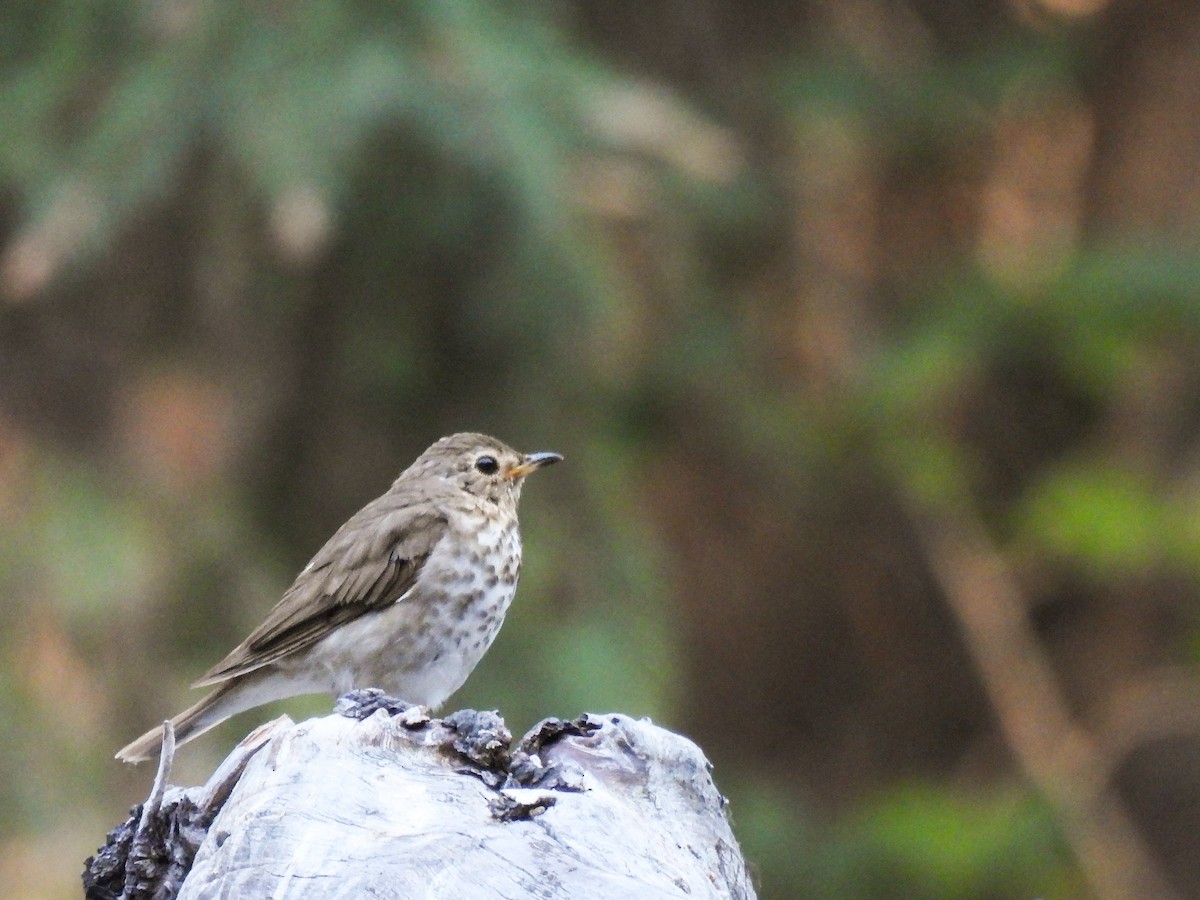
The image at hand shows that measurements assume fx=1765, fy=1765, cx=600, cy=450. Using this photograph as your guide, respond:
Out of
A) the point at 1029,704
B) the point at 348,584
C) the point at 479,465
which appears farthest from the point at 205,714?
the point at 1029,704

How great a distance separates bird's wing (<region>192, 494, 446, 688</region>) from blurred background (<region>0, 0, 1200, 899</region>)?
1.11 meters

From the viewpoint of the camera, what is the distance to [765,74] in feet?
24.7

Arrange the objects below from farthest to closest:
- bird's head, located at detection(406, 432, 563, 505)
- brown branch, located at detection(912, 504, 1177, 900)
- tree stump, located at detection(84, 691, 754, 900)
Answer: brown branch, located at detection(912, 504, 1177, 900) < bird's head, located at detection(406, 432, 563, 505) < tree stump, located at detection(84, 691, 754, 900)

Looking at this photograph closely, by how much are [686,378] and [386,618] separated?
9.73ft

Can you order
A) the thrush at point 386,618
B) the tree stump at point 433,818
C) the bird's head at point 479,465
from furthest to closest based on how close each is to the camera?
the bird's head at point 479,465
the thrush at point 386,618
the tree stump at point 433,818

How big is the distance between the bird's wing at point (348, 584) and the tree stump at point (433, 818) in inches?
46.9

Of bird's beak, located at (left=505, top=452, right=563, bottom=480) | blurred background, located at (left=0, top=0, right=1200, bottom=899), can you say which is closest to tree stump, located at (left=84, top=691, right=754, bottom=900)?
bird's beak, located at (left=505, top=452, right=563, bottom=480)

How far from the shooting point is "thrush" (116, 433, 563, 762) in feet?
13.4

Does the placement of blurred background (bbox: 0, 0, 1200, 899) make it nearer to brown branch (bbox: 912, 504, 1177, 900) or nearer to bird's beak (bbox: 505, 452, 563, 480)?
brown branch (bbox: 912, 504, 1177, 900)

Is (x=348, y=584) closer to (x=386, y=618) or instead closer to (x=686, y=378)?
(x=386, y=618)

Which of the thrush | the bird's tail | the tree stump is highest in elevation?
the thrush

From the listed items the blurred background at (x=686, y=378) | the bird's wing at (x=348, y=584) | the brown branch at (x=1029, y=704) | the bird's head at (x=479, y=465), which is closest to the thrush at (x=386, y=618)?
the bird's wing at (x=348, y=584)

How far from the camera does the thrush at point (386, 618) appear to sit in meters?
4.09

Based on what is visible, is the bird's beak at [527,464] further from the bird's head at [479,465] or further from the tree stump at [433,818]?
the tree stump at [433,818]
